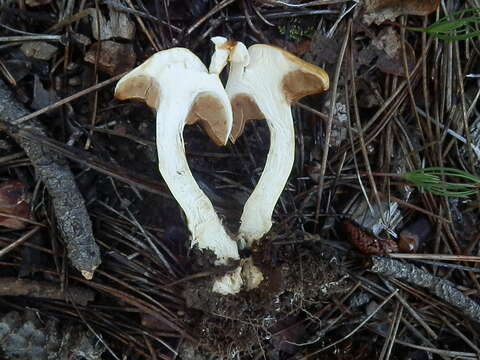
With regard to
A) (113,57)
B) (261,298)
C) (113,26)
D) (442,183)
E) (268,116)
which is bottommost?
(261,298)

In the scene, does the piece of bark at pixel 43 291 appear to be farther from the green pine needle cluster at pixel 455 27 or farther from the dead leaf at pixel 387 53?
the green pine needle cluster at pixel 455 27

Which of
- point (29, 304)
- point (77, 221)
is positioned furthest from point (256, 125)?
point (29, 304)

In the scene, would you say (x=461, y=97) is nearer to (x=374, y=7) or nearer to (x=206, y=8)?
(x=374, y=7)

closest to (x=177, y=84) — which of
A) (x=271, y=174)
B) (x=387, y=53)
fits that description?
(x=271, y=174)

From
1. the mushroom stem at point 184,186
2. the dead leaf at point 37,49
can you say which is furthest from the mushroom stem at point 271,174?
the dead leaf at point 37,49

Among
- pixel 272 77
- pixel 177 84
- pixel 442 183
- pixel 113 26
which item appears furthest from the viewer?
pixel 442 183

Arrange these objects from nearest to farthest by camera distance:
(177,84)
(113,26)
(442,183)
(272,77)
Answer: (177,84), (272,77), (113,26), (442,183)

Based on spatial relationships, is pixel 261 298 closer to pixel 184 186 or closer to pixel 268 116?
pixel 184 186
